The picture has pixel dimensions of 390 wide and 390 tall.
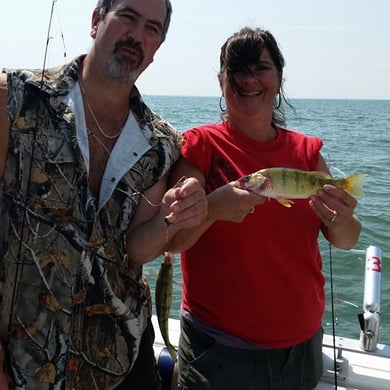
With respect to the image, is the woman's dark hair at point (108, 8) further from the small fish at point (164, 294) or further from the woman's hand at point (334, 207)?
the small fish at point (164, 294)

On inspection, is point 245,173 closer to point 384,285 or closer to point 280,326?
point 280,326

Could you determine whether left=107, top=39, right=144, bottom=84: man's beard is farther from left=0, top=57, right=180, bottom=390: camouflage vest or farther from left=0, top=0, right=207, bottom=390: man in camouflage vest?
left=0, top=57, right=180, bottom=390: camouflage vest

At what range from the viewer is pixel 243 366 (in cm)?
274

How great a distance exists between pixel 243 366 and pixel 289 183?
3.28 feet

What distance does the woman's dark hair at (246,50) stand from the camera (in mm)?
2887

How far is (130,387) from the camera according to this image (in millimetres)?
2875

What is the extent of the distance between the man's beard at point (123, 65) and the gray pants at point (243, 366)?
4.60ft

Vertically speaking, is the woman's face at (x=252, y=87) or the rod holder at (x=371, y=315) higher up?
the woman's face at (x=252, y=87)

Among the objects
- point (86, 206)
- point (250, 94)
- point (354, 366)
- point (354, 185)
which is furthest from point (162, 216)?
point (354, 366)

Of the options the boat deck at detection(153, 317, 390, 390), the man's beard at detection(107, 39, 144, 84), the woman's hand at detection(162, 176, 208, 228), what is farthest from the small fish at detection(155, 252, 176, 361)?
the man's beard at detection(107, 39, 144, 84)

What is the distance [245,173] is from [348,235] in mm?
719

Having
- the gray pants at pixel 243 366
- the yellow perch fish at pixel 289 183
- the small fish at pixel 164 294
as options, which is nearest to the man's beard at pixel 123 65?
the yellow perch fish at pixel 289 183

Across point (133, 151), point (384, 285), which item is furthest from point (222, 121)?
point (384, 285)

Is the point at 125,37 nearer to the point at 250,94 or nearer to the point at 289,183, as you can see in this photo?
Answer: the point at 250,94
